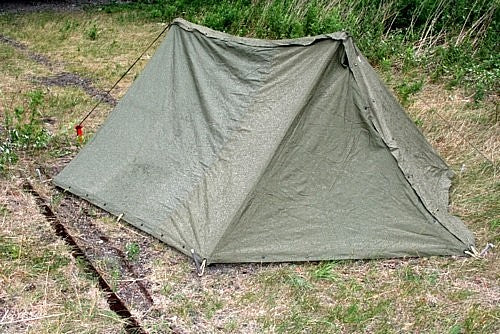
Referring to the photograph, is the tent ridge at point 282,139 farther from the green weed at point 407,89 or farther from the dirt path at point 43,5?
the dirt path at point 43,5

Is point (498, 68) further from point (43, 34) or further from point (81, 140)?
point (43, 34)

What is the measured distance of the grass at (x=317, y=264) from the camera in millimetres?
3566

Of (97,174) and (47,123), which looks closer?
(97,174)

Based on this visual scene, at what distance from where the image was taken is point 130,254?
4180 millimetres

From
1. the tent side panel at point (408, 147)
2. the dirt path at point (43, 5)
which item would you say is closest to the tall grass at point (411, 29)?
the tent side panel at point (408, 147)

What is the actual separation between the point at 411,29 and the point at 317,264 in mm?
5056

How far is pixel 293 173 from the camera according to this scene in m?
4.23

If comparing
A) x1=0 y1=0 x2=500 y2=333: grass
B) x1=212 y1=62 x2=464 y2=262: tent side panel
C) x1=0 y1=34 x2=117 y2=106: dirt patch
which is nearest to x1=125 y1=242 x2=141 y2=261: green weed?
x1=0 y1=0 x2=500 y2=333: grass

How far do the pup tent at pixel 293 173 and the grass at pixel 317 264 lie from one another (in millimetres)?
Result: 158

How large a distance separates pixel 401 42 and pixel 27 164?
4.97 m

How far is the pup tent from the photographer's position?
162 inches

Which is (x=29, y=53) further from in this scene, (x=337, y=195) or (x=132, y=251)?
(x=337, y=195)

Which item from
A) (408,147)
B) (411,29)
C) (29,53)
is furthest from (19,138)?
(411,29)

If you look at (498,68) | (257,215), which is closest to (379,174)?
(257,215)
